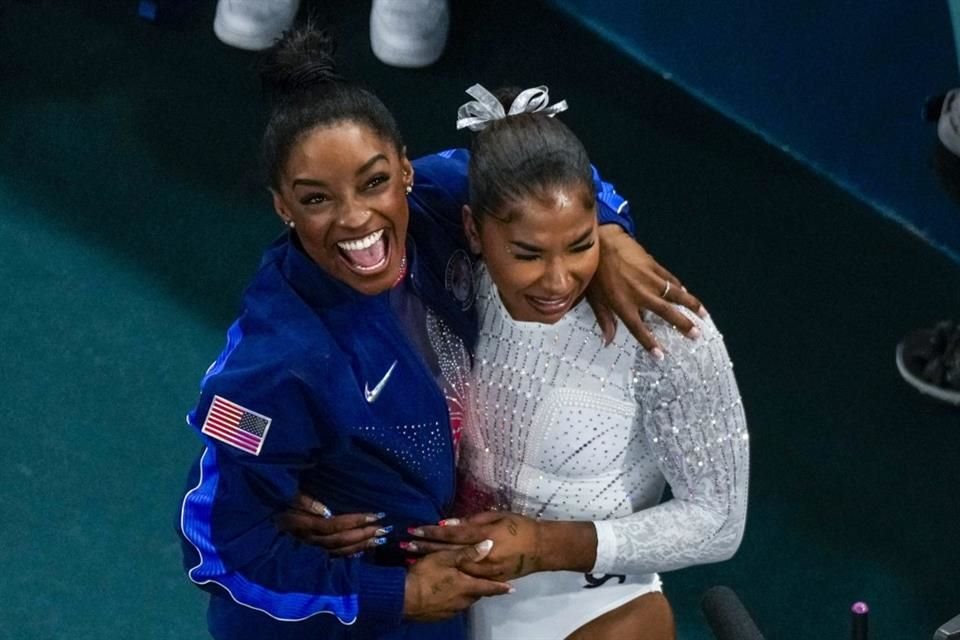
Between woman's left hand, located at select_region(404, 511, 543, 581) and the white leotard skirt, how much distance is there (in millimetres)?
113

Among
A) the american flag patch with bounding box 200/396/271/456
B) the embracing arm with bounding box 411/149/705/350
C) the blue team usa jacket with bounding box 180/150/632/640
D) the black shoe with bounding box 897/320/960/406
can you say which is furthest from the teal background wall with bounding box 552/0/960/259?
the american flag patch with bounding box 200/396/271/456

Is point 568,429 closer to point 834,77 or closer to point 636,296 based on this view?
point 636,296

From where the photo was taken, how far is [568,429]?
1.88 metres

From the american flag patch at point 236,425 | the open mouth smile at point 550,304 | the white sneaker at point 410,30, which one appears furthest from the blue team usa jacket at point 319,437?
the white sneaker at point 410,30

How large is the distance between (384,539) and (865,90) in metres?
1.73

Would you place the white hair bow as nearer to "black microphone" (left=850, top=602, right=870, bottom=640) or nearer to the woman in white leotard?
the woman in white leotard

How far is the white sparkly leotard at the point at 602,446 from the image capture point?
5.99 feet

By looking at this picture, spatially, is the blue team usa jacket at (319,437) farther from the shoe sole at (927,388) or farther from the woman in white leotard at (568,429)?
the shoe sole at (927,388)

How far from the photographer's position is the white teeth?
1740mm

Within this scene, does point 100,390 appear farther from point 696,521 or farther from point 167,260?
point 696,521

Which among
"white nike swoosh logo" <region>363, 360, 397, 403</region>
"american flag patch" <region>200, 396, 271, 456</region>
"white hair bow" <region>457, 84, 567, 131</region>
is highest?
"white hair bow" <region>457, 84, 567, 131</region>

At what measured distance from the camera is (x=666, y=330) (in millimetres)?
1802

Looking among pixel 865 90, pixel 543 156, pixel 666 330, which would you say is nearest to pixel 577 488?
pixel 666 330

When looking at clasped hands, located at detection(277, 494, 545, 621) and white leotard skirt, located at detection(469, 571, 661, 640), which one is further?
white leotard skirt, located at detection(469, 571, 661, 640)
